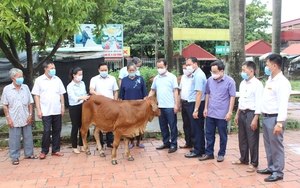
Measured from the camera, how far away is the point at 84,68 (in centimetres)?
969

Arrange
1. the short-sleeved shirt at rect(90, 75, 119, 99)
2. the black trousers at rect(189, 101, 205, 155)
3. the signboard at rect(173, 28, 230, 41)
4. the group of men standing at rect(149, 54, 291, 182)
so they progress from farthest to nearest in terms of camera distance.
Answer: the signboard at rect(173, 28, 230, 41), the short-sleeved shirt at rect(90, 75, 119, 99), the black trousers at rect(189, 101, 205, 155), the group of men standing at rect(149, 54, 291, 182)

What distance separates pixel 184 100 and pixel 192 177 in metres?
1.66

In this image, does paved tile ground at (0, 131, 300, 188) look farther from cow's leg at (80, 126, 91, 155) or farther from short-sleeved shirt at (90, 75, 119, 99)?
short-sleeved shirt at (90, 75, 119, 99)

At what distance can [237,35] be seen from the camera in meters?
8.00

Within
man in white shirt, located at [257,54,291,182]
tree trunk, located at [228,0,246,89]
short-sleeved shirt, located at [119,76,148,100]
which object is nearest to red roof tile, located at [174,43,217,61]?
tree trunk, located at [228,0,246,89]

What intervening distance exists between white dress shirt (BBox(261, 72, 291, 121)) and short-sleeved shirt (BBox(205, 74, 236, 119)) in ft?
2.32

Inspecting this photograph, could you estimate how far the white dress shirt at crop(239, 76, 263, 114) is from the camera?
14.7 feet

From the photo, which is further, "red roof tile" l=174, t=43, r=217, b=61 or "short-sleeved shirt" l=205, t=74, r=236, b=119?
"red roof tile" l=174, t=43, r=217, b=61

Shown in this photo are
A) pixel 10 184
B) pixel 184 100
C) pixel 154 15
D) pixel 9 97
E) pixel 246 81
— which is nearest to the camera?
pixel 10 184

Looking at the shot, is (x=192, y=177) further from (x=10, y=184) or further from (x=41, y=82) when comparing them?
(x=41, y=82)

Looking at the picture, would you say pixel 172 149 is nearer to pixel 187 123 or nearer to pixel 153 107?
pixel 187 123

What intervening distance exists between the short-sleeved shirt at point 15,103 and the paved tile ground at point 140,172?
781 millimetres

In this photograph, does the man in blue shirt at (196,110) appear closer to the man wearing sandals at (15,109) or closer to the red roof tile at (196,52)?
the man wearing sandals at (15,109)

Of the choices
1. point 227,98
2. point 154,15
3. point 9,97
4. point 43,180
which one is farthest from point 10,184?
point 154,15
